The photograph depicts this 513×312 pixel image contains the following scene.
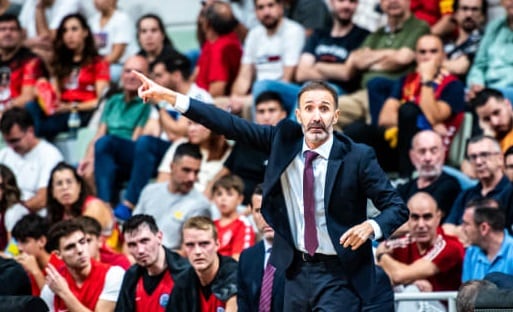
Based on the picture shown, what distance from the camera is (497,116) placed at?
9734mm

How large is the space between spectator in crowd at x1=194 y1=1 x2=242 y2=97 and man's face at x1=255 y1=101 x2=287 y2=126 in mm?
1196

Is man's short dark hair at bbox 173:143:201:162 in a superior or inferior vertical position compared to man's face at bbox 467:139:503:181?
superior

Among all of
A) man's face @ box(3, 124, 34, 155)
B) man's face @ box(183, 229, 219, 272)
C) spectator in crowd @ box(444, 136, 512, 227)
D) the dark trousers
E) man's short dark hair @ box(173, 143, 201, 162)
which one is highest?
man's face @ box(3, 124, 34, 155)

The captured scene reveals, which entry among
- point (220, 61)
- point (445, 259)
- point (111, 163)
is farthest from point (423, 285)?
point (220, 61)

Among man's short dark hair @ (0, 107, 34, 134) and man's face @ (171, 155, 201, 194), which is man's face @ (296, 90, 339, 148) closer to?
man's face @ (171, 155, 201, 194)

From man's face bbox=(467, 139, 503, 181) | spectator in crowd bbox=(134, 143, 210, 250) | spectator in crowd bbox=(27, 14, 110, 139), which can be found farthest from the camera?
spectator in crowd bbox=(27, 14, 110, 139)

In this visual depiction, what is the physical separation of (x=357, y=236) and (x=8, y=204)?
502 centimetres

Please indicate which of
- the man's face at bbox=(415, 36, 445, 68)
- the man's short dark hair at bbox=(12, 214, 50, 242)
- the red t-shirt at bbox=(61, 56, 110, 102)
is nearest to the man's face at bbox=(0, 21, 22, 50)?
the red t-shirt at bbox=(61, 56, 110, 102)

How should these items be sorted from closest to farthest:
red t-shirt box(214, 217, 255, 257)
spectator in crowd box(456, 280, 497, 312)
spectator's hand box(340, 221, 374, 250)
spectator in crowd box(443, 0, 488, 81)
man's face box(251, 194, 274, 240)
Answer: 1. spectator's hand box(340, 221, 374, 250)
2. spectator in crowd box(456, 280, 497, 312)
3. man's face box(251, 194, 274, 240)
4. red t-shirt box(214, 217, 255, 257)
5. spectator in crowd box(443, 0, 488, 81)

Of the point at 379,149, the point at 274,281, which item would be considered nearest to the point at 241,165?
the point at 379,149

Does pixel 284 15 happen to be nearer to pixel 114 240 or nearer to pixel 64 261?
pixel 114 240

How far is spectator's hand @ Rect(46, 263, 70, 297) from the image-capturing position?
339 inches

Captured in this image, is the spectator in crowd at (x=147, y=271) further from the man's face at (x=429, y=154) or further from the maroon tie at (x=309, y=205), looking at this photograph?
the maroon tie at (x=309, y=205)

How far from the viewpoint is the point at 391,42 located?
1098 cm
